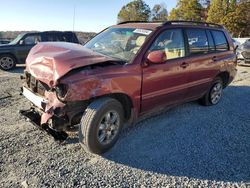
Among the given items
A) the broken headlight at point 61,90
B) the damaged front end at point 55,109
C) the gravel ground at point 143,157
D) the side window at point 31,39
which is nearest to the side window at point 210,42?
the gravel ground at point 143,157

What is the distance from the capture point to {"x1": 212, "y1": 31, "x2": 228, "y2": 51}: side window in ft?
21.3

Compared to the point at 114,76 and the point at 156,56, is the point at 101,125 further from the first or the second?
the point at 156,56

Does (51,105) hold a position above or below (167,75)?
below

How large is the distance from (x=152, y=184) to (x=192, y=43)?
3096 mm

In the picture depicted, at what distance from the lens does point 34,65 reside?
13.9ft

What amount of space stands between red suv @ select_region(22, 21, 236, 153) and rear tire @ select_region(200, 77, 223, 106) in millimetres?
505

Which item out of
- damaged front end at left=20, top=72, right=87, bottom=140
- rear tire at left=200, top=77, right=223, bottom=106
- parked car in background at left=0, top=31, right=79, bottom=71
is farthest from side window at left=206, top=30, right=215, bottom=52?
parked car in background at left=0, top=31, right=79, bottom=71

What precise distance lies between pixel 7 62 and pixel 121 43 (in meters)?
8.38

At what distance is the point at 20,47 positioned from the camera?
1208cm

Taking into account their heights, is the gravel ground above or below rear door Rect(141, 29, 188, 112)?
below

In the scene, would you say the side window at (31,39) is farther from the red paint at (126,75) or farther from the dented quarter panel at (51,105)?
the dented quarter panel at (51,105)

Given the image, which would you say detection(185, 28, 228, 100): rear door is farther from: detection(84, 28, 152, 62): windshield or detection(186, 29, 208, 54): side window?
detection(84, 28, 152, 62): windshield

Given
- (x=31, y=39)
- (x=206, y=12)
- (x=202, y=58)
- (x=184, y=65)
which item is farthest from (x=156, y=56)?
(x=206, y=12)

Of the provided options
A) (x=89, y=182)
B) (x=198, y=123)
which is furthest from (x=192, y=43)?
(x=89, y=182)
